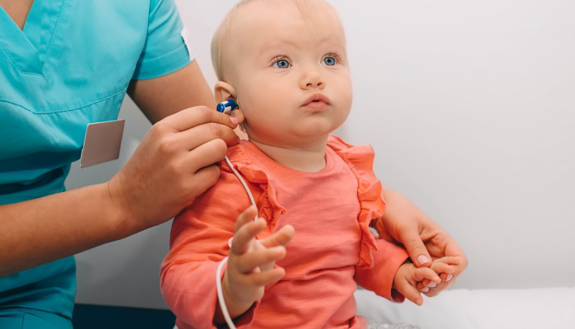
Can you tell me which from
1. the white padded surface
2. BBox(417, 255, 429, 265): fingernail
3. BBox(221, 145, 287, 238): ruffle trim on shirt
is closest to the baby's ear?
BBox(221, 145, 287, 238): ruffle trim on shirt

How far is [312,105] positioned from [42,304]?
24.6 inches

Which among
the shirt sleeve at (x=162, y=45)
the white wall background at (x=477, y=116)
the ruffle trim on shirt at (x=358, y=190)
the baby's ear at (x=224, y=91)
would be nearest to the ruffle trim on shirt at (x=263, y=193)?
the ruffle trim on shirt at (x=358, y=190)

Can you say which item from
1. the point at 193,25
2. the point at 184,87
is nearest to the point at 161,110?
the point at 184,87

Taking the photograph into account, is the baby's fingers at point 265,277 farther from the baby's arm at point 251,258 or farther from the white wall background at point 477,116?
the white wall background at point 477,116

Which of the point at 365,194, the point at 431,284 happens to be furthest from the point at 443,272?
the point at 365,194

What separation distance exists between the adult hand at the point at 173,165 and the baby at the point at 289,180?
0.03 m

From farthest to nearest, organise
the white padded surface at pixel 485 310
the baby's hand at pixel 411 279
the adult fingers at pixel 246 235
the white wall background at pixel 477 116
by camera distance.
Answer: the white wall background at pixel 477 116, the white padded surface at pixel 485 310, the baby's hand at pixel 411 279, the adult fingers at pixel 246 235

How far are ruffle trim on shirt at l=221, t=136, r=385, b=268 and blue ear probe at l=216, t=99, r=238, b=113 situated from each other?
0.21ft

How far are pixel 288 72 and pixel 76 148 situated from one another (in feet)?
1.38

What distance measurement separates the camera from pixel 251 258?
23.1 inches

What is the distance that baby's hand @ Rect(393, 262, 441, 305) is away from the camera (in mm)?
876

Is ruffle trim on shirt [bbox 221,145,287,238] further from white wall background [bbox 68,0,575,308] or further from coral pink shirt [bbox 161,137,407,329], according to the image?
white wall background [bbox 68,0,575,308]

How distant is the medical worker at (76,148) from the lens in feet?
2.60

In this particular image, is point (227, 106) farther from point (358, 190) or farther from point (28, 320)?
point (28, 320)
